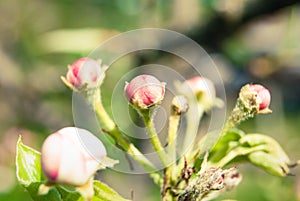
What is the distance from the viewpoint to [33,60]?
363 cm

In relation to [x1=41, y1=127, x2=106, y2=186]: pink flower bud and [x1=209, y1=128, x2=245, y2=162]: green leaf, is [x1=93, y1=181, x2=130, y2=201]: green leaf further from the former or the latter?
[x1=209, y1=128, x2=245, y2=162]: green leaf

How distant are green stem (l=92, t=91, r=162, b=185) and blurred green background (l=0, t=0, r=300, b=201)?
0.91 m

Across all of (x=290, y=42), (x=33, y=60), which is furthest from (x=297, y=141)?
(x=33, y=60)

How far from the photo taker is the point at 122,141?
1.47 m

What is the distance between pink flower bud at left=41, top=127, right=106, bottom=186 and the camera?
1.20 m

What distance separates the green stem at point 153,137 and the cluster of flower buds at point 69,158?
167 mm

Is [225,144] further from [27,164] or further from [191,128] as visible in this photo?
[27,164]

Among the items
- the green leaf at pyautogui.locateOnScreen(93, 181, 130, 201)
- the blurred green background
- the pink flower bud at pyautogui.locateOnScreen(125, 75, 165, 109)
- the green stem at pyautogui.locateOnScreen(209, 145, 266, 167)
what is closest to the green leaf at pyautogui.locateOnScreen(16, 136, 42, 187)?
the green leaf at pyautogui.locateOnScreen(93, 181, 130, 201)

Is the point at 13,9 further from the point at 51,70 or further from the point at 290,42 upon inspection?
the point at 290,42

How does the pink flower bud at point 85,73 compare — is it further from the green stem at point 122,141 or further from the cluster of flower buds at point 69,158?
the cluster of flower buds at point 69,158

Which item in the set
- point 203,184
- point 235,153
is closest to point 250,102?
point 235,153

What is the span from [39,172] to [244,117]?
0.45 metres

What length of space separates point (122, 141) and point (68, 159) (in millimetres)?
272

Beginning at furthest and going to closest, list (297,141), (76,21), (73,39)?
(76,21) < (297,141) < (73,39)
